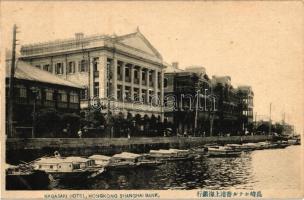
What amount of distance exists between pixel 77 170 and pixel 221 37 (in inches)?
121

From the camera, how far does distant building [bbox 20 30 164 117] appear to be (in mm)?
8453

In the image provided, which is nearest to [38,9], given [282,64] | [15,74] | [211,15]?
[15,74]

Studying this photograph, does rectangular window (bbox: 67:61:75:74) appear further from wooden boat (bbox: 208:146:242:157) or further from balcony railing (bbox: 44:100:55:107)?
wooden boat (bbox: 208:146:242:157)

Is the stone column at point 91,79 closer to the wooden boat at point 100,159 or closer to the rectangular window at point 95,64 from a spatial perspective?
the rectangular window at point 95,64

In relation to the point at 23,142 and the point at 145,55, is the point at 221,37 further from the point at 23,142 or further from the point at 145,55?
the point at 23,142

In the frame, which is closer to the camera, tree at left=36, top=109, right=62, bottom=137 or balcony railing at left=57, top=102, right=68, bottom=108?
tree at left=36, top=109, right=62, bottom=137

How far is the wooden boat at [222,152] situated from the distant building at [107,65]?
2.64m

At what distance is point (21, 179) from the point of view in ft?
23.0

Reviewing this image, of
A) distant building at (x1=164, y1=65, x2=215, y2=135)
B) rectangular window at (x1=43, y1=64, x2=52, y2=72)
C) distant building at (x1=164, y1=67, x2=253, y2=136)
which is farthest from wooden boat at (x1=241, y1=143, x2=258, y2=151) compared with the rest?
rectangular window at (x1=43, y1=64, x2=52, y2=72)

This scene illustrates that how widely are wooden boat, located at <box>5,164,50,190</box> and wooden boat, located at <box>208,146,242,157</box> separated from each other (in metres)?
5.83

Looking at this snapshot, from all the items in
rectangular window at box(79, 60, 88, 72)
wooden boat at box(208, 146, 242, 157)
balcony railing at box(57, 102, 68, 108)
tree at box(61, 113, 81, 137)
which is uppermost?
rectangular window at box(79, 60, 88, 72)

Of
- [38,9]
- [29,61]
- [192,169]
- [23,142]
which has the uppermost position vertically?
[38,9]

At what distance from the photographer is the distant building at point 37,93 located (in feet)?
24.7

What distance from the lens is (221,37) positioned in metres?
7.39
